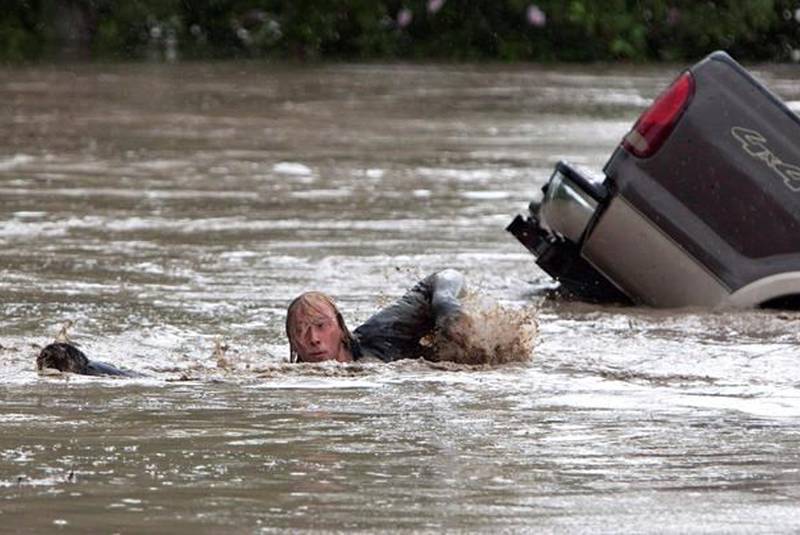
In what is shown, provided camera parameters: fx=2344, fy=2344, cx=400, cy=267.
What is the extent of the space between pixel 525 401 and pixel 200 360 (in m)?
2.11

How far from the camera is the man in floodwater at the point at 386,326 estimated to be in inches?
376

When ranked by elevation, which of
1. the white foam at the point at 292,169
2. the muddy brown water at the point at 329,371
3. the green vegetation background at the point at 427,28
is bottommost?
the green vegetation background at the point at 427,28

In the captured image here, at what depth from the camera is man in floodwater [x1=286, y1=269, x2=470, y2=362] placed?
9547mm

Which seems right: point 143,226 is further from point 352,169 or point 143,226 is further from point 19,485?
point 19,485

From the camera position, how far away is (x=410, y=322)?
10117 mm

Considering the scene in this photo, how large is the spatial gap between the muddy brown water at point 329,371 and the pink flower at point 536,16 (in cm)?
1386

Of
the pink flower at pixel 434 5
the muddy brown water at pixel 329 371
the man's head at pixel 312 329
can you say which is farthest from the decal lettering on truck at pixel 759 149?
the pink flower at pixel 434 5

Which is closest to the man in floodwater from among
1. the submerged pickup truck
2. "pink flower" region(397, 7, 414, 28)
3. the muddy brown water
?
the muddy brown water

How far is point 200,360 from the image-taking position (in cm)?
1020

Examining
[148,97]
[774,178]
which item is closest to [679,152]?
[774,178]

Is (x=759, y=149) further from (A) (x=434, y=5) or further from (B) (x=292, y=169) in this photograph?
(A) (x=434, y=5)

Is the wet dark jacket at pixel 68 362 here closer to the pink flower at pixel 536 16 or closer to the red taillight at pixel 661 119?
the red taillight at pixel 661 119

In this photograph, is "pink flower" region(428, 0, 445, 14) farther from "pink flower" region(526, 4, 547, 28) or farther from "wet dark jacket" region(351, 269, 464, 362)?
"wet dark jacket" region(351, 269, 464, 362)

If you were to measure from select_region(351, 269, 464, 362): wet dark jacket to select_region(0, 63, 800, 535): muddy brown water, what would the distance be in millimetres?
356
